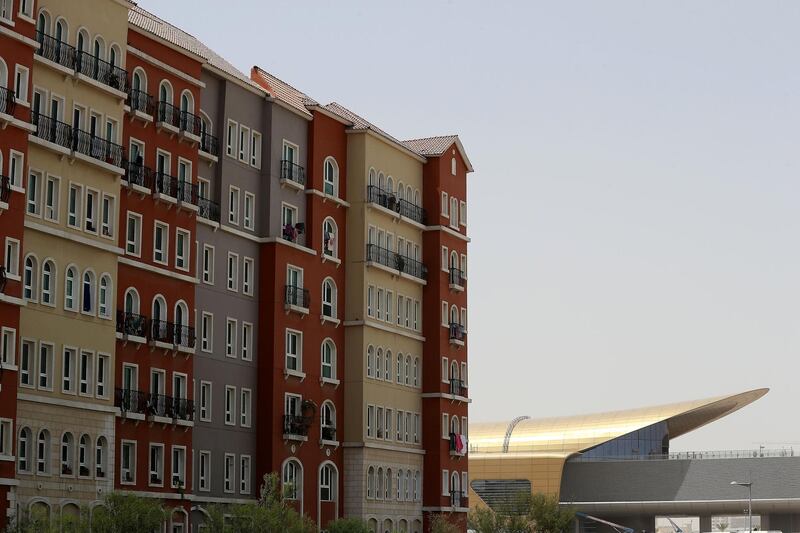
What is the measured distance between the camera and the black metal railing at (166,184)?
203 ft

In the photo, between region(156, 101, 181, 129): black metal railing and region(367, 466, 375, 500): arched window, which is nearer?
region(156, 101, 181, 129): black metal railing

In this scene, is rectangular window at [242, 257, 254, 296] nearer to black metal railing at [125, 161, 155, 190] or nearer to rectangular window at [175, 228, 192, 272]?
rectangular window at [175, 228, 192, 272]

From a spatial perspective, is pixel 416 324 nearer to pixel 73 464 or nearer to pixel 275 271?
pixel 275 271

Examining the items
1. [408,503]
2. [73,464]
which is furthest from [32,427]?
[408,503]

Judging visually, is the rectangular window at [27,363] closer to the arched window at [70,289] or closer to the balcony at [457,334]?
the arched window at [70,289]

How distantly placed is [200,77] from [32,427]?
19112mm

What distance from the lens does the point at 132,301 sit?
197 feet

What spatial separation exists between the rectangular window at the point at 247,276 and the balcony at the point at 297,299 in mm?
1893

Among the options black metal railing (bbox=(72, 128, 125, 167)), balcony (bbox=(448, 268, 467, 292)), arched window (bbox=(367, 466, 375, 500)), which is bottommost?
arched window (bbox=(367, 466, 375, 500))

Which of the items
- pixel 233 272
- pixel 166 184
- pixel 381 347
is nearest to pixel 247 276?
pixel 233 272

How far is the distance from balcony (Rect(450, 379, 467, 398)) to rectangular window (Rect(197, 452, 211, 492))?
19587 millimetres

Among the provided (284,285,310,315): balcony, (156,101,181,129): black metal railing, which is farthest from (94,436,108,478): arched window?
(284,285,310,315): balcony

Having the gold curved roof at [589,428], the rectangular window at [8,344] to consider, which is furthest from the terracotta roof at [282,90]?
the gold curved roof at [589,428]

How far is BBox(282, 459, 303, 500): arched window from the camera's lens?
69062 millimetres
